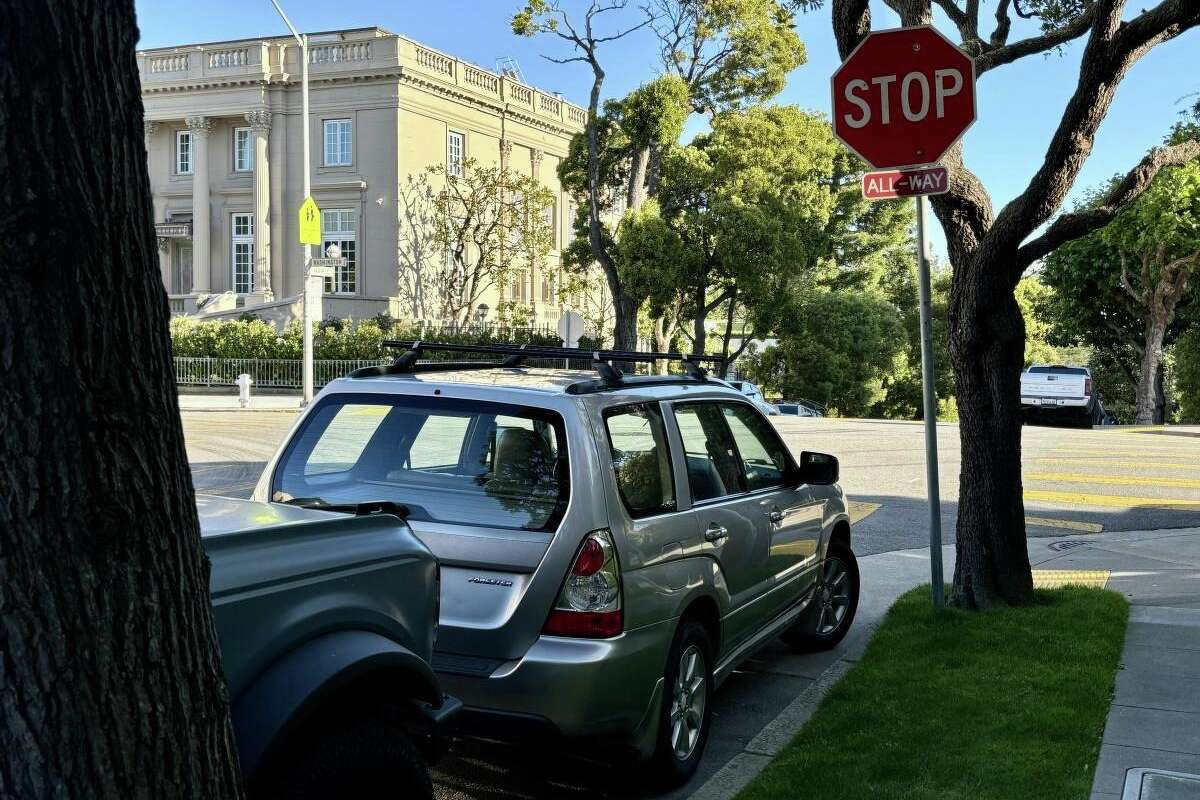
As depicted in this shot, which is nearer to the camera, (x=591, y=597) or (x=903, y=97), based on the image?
(x=591, y=597)

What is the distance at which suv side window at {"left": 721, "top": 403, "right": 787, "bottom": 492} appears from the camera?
6.28 metres

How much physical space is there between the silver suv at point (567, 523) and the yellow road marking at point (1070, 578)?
401 cm

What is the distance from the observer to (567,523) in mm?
4516

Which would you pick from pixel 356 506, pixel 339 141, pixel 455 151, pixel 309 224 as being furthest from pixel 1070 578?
pixel 455 151

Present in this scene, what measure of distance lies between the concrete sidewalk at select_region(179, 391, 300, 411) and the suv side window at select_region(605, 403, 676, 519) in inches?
1019

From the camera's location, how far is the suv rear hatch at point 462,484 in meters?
4.47

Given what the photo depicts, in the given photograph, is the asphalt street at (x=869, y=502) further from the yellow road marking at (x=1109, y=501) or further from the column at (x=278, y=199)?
the column at (x=278, y=199)

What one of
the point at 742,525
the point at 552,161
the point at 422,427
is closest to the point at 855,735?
the point at 742,525

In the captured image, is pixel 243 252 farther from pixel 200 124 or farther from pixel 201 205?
pixel 200 124

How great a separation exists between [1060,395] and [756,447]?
3212 cm

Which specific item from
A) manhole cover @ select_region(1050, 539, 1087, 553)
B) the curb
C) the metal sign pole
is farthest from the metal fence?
the curb

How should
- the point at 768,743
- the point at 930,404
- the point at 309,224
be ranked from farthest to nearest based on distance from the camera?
the point at 309,224
the point at 930,404
the point at 768,743

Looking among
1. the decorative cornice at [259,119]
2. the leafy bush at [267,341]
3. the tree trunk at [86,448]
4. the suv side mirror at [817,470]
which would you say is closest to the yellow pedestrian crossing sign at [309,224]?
the leafy bush at [267,341]

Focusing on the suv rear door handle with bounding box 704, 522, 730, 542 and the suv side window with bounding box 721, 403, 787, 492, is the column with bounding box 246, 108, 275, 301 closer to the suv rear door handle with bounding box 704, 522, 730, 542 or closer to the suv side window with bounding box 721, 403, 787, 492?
the suv side window with bounding box 721, 403, 787, 492
